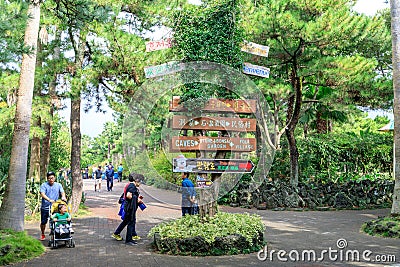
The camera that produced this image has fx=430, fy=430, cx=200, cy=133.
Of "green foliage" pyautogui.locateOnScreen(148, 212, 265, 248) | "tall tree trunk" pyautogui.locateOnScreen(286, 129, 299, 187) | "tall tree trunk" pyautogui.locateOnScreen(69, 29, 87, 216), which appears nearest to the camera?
"green foliage" pyautogui.locateOnScreen(148, 212, 265, 248)

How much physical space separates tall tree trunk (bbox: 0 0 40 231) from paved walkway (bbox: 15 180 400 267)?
101 centimetres

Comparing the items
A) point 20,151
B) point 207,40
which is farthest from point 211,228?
point 20,151

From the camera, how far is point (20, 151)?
29.2ft

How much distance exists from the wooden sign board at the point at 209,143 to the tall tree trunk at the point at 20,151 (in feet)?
10.2

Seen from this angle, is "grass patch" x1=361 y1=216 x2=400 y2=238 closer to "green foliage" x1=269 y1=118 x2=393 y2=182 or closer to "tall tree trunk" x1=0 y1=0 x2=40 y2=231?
"tall tree trunk" x1=0 y1=0 x2=40 y2=231

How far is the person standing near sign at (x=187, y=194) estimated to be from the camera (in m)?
11.0

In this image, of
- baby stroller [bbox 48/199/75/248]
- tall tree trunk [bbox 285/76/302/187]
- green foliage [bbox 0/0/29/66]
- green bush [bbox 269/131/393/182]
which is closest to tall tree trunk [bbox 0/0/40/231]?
baby stroller [bbox 48/199/75/248]

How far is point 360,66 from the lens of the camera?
575 inches

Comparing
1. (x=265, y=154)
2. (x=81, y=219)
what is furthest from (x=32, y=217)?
(x=265, y=154)

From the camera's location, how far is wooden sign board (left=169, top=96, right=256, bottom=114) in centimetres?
898

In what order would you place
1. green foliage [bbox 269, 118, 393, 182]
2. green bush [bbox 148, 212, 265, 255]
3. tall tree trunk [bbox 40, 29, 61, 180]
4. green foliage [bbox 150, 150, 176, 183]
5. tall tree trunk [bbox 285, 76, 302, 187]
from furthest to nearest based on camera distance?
green foliage [bbox 150, 150, 176, 183] → green foliage [bbox 269, 118, 393, 182] → tall tree trunk [bbox 285, 76, 302, 187] → tall tree trunk [bbox 40, 29, 61, 180] → green bush [bbox 148, 212, 265, 255]

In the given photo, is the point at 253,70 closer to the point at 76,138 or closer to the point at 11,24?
the point at 11,24

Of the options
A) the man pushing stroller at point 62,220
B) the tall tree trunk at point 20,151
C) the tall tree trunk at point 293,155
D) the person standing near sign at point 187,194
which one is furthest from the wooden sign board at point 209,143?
the tall tree trunk at point 293,155

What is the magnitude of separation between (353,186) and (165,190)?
1095 cm
